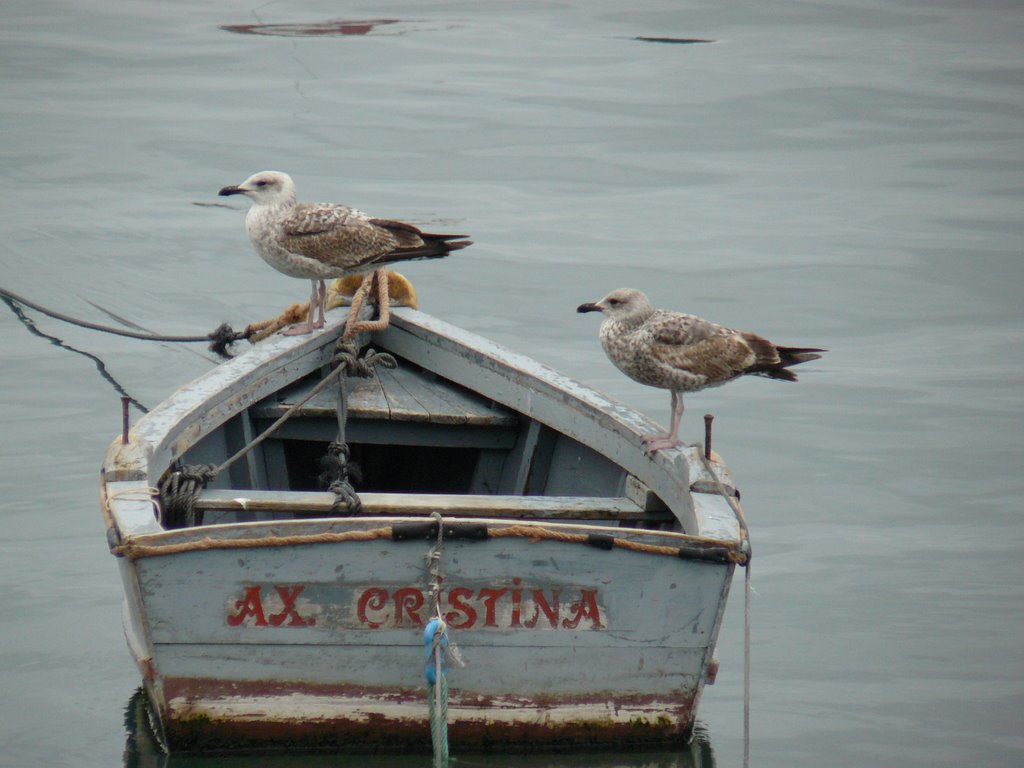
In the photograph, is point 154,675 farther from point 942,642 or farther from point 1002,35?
point 1002,35

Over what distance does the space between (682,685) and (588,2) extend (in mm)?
24179

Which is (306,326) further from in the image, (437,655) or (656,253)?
(656,253)

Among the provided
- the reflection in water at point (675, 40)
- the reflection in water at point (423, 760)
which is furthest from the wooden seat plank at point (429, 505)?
the reflection in water at point (675, 40)

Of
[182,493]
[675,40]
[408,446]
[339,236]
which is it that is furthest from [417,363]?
[675,40]

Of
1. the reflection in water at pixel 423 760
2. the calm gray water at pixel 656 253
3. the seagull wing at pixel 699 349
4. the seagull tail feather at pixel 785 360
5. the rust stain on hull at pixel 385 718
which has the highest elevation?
the seagull wing at pixel 699 349

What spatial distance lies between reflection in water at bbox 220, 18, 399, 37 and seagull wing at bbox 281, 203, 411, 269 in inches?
688

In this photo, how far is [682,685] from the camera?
5.04 meters

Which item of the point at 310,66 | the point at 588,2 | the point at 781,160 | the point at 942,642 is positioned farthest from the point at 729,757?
the point at 588,2

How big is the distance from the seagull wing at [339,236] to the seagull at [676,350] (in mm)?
1783

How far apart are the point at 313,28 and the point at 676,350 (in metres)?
20.2

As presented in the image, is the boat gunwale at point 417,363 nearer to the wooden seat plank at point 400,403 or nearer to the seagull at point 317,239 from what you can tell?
the wooden seat plank at point 400,403

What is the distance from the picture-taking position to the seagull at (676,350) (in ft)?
19.8

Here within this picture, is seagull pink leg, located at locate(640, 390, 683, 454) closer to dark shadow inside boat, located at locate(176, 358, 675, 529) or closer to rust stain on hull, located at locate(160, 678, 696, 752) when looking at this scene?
dark shadow inside boat, located at locate(176, 358, 675, 529)

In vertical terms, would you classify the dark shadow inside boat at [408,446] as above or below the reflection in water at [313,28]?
above
